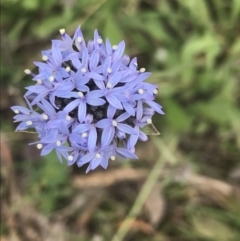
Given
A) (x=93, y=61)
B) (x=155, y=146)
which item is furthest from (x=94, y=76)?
(x=155, y=146)

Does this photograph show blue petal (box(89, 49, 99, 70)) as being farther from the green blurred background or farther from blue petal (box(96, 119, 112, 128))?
the green blurred background

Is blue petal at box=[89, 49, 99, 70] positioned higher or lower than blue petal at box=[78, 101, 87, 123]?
higher

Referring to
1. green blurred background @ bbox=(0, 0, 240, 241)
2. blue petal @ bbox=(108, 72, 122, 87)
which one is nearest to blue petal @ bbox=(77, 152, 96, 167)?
blue petal @ bbox=(108, 72, 122, 87)

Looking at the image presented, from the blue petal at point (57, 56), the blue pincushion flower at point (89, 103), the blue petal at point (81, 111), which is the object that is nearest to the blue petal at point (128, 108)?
the blue pincushion flower at point (89, 103)

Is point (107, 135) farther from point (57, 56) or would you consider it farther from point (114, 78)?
point (57, 56)

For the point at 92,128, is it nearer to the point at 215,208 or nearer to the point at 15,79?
the point at 15,79

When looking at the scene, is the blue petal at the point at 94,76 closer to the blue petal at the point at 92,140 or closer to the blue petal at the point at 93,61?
the blue petal at the point at 93,61
